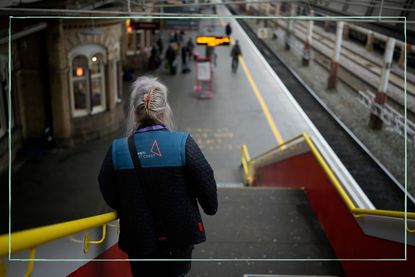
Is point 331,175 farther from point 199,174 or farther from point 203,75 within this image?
point 203,75

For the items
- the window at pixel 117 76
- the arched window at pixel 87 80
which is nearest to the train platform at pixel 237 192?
the arched window at pixel 87 80

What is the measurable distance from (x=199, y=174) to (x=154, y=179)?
21 cm

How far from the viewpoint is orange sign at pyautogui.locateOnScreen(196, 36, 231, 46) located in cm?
1246

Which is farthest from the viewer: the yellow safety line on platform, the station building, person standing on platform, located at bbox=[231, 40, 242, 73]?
person standing on platform, located at bbox=[231, 40, 242, 73]

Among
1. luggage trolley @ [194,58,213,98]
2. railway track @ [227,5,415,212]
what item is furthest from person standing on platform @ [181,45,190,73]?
railway track @ [227,5,415,212]

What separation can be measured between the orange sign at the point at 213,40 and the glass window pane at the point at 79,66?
3.04 metres

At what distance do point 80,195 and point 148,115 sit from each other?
711 cm

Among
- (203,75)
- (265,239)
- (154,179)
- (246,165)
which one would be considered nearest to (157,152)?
(154,179)

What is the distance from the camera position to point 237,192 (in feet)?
21.7

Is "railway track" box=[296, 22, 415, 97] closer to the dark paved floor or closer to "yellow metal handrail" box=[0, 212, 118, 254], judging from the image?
the dark paved floor

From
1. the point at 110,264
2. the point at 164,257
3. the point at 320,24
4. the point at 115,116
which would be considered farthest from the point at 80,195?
the point at 320,24

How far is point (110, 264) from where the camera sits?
2.95 meters

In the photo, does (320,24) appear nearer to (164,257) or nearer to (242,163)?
(242,163)

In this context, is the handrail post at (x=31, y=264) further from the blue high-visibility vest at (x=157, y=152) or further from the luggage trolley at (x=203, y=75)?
the luggage trolley at (x=203, y=75)
